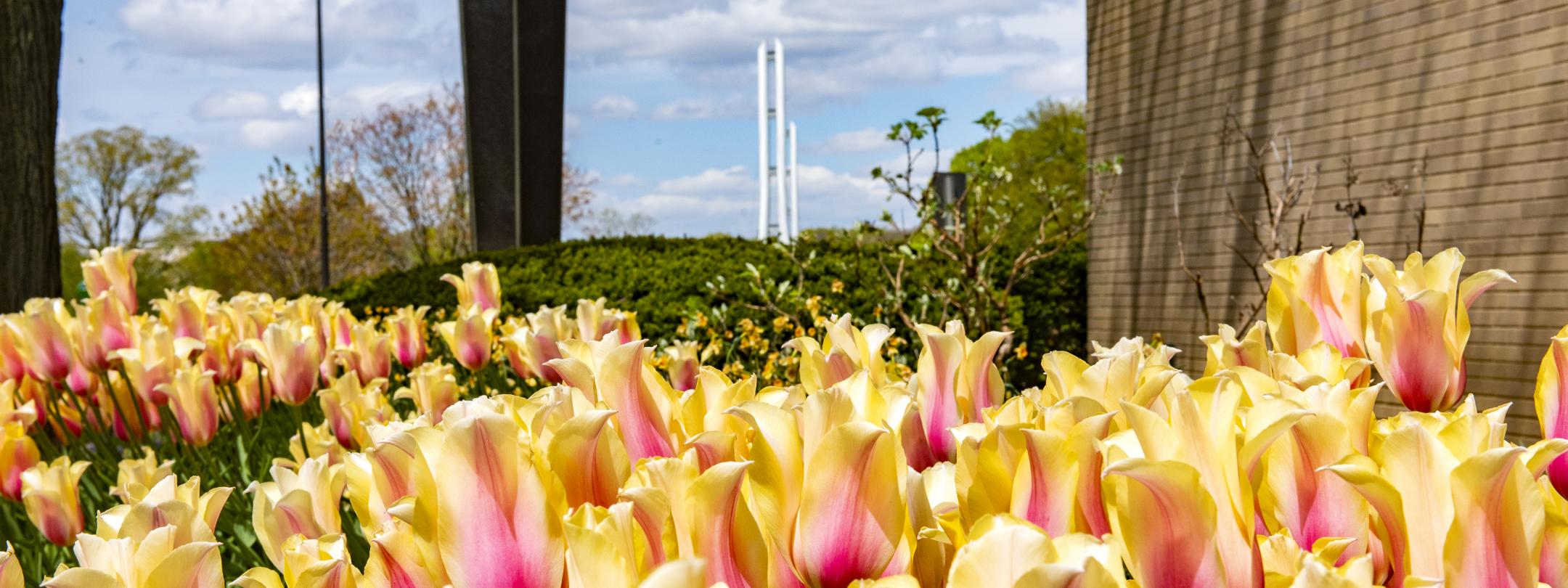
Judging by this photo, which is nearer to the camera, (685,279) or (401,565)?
(401,565)

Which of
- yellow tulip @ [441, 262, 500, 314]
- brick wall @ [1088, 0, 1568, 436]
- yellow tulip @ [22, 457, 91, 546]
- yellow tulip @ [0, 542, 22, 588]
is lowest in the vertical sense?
yellow tulip @ [22, 457, 91, 546]

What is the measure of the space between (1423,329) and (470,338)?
202cm

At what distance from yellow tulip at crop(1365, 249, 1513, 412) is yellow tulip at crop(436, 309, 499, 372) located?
195 cm

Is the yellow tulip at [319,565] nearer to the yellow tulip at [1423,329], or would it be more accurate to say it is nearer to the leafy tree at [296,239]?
the yellow tulip at [1423,329]

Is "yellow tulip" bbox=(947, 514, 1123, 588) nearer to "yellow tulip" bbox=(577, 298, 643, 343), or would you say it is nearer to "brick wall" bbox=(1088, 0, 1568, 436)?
"yellow tulip" bbox=(577, 298, 643, 343)

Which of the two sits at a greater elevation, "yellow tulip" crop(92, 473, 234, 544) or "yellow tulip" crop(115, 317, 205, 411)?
"yellow tulip" crop(92, 473, 234, 544)

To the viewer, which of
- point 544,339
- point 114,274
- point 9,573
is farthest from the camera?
point 114,274

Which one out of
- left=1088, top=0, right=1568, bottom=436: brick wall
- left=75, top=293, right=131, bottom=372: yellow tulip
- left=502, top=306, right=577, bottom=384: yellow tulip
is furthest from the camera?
left=1088, top=0, right=1568, bottom=436: brick wall

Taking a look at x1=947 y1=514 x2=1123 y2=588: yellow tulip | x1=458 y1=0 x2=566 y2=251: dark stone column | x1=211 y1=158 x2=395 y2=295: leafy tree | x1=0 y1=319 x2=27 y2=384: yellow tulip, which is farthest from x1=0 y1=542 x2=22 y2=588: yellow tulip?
x1=211 y1=158 x2=395 y2=295: leafy tree

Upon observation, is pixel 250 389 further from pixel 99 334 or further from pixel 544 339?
pixel 544 339

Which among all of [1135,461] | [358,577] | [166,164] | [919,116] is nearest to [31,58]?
[919,116]

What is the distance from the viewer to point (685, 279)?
7.54 m

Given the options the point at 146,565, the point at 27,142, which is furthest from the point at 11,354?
the point at 27,142

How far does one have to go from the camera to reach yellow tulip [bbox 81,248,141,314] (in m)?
3.18
